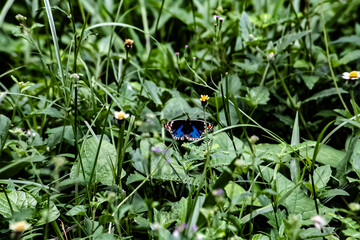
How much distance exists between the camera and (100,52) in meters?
1.84

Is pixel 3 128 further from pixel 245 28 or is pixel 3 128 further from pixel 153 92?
pixel 245 28

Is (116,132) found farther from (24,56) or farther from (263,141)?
(24,56)

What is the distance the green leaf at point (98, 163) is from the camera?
1044 millimetres

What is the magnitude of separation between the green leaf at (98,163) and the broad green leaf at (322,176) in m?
0.58

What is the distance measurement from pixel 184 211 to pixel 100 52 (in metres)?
1.15

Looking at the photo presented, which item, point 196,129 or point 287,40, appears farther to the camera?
point 287,40

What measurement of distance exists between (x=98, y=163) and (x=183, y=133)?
0.27 m

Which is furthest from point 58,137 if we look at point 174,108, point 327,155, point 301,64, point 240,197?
point 301,64

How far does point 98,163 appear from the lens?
1078 millimetres

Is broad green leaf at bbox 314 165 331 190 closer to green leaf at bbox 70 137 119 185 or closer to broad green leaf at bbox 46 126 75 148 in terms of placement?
green leaf at bbox 70 137 119 185

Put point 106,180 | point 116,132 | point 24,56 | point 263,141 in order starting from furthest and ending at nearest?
point 24,56
point 263,141
point 116,132
point 106,180

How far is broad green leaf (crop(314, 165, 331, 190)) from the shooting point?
40.9 inches

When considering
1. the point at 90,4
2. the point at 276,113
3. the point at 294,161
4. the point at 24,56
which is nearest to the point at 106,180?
the point at 294,161

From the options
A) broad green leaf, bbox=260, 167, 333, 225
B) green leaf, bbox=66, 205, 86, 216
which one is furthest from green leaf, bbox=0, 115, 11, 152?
broad green leaf, bbox=260, 167, 333, 225
